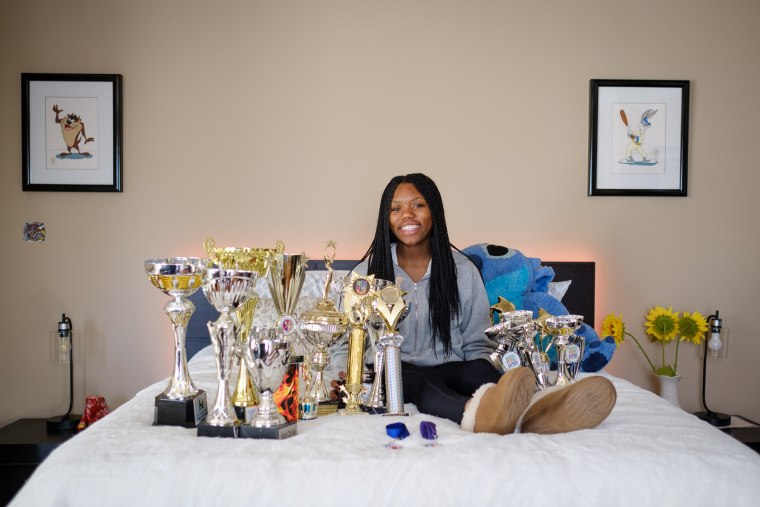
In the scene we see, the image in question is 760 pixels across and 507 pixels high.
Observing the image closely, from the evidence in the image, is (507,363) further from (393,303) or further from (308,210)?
(308,210)

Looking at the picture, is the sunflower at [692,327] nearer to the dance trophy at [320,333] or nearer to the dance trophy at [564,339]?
the dance trophy at [564,339]

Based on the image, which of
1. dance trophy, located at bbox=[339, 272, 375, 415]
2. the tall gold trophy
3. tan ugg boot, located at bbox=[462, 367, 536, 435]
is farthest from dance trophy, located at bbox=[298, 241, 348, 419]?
tan ugg boot, located at bbox=[462, 367, 536, 435]

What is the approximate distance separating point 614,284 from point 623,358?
1.15 feet

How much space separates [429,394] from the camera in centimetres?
188

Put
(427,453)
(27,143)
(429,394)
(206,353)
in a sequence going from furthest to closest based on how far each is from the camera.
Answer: (27,143) → (206,353) → (429,394) → (427,453)

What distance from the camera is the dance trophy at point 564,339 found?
6.80 ft

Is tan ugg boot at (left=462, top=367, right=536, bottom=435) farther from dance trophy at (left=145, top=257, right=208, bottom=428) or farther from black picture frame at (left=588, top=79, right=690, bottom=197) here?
black picture frame at (left=588, top=79, right=690, bottom=197)

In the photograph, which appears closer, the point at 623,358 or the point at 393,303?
the point at 393,303

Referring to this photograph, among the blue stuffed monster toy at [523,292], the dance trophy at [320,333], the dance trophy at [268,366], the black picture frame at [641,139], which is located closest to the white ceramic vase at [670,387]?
the blue stuffed monster toy at [523,292]

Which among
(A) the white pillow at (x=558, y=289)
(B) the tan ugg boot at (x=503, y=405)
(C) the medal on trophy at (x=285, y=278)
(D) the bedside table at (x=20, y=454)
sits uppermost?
(C) the medal on trophy at (x=285, y=278)

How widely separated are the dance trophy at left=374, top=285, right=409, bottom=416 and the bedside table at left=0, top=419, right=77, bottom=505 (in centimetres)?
156

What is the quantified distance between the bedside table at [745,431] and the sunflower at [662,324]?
0.45 m

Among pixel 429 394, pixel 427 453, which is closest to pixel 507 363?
pixel 429 394

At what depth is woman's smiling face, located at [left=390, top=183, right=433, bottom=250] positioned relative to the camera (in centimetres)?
255
